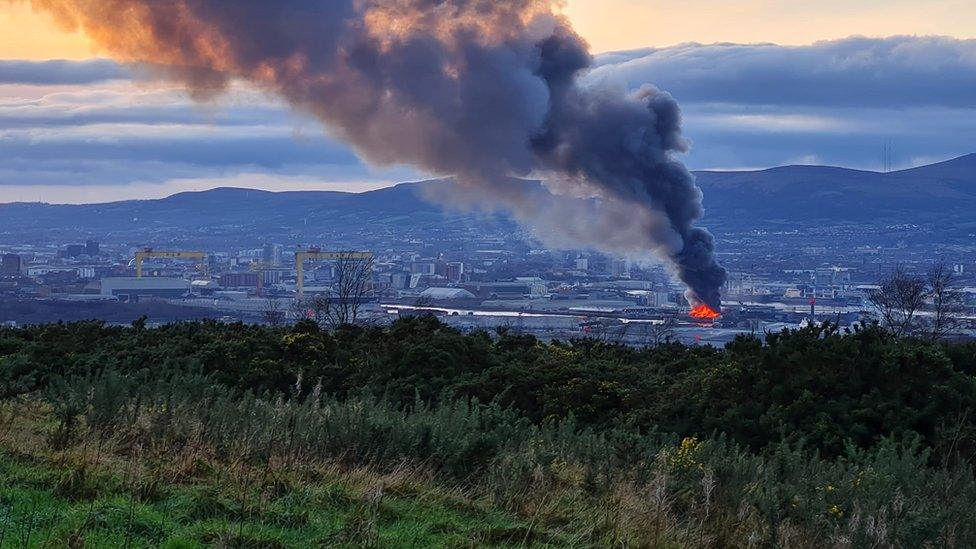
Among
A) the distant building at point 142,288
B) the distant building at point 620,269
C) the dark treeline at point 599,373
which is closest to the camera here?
the dark treeline at point 599,373

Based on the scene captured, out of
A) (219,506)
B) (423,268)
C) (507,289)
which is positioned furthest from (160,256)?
(219,506)

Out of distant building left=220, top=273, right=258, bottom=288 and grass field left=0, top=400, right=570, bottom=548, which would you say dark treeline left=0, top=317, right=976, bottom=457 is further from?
distant building left=220, top=273, right=258, bottom=288

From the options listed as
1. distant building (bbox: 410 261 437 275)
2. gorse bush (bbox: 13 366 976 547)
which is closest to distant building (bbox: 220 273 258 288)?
distant building (bbox: 410 261 437 275)

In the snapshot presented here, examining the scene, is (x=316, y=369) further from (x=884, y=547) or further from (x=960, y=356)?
(x=884, y=547)

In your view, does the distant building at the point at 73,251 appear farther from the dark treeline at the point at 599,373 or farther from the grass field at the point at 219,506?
the grass field at the point at 219,506

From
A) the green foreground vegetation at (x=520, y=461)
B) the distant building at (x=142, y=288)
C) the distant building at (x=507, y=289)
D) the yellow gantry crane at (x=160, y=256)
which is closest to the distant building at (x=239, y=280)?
the yellow gantry crane at (x=160, y=256)
